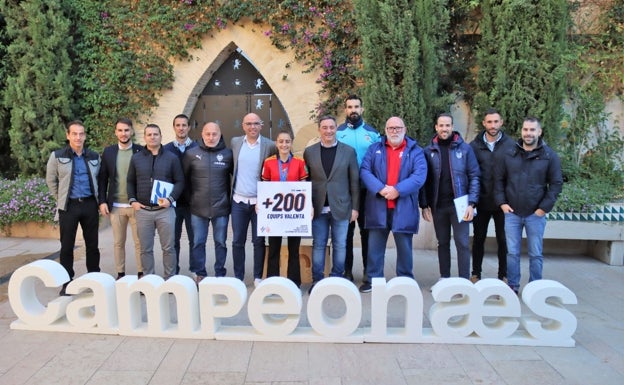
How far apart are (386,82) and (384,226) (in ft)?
11.8

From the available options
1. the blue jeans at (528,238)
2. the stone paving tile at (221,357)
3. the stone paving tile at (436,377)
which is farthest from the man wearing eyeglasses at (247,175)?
the blue jeans at (528,238)

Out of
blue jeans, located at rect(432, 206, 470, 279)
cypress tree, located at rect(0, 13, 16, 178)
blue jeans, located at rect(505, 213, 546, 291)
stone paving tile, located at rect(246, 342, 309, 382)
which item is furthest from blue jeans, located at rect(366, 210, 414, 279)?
cypress tree, located at rect(0, 13, 16, 178)

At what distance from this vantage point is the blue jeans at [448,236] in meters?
5.17

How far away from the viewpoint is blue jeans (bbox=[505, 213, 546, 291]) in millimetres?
5000

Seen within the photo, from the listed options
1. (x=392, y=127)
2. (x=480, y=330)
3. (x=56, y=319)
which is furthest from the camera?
(x=392, y=127)

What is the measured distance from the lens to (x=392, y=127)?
4973 millimetres

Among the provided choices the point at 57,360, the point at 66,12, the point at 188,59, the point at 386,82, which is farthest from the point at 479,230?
the point at 66,12

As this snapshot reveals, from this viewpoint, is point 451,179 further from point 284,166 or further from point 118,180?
point 118,180

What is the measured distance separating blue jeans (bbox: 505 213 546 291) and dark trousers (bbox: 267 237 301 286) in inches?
89.6

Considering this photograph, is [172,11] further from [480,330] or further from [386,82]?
[480,330]

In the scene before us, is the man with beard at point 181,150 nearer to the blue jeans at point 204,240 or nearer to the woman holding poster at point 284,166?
the blue jeans at point 204,240

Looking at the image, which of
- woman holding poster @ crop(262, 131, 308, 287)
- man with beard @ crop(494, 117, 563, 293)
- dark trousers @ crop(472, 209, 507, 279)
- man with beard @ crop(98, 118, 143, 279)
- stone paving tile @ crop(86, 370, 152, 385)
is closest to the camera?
stone paving tile @ crop(86, 370, 152, 385)

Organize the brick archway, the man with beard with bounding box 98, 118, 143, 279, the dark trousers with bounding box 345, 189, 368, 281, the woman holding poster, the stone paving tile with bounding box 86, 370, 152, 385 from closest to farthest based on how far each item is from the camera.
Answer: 1. the stone paving tile with bounding box 86, 370, 152, 385
2. the woman holding poster
3. the man with beard with bounding box 98, 118, 143, 279
4. the dark trousers with bounding box 345, 189, 368, 281
5. the brick archway

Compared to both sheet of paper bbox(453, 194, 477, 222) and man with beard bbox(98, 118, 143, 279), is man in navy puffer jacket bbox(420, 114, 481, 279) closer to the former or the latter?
sheet of paper bbox(453, 194, 477, 222)
